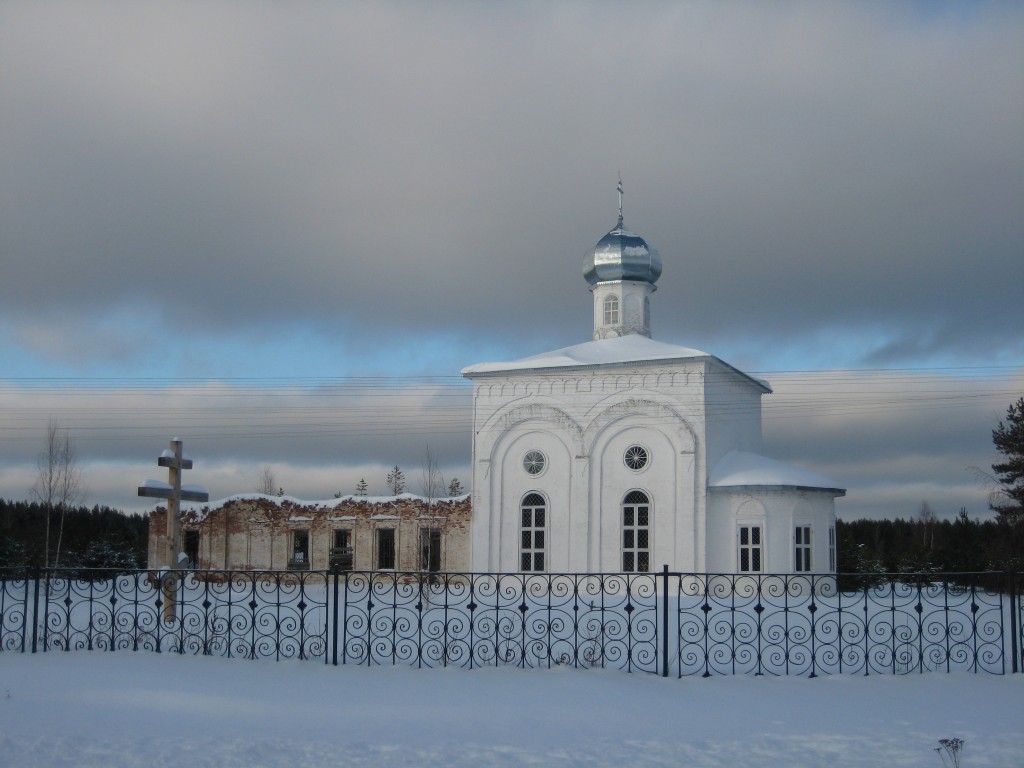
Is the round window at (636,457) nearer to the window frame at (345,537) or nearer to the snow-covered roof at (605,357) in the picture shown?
the snow-covered roof at (605,357)

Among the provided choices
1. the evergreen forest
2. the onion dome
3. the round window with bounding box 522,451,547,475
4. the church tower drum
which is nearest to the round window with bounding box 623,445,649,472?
the round window with bounding box 522,451,547,475

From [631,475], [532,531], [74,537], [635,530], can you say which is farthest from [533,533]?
[74,537]

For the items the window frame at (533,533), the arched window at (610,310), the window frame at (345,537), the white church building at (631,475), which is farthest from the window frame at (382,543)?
the arched window at (610,310)

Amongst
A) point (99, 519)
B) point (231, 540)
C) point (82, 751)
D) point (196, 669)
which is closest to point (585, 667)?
point (196, 669)

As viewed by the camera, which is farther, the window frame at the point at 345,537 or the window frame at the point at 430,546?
the window frame at the point at 345,537

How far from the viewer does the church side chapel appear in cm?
2119

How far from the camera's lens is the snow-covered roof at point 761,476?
20.9m

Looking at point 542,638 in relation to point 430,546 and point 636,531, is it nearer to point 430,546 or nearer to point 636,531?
point 636,531

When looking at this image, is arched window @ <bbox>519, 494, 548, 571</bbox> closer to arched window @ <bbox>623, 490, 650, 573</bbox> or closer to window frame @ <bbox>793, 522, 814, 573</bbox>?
arched window @ <bbox>623, 490, 650, 573</bbox>

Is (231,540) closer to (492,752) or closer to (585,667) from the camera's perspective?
(585,667)

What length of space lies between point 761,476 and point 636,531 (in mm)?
2854

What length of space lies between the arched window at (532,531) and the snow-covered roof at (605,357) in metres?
2.90

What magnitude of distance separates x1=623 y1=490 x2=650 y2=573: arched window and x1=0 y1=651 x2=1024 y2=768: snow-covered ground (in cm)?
1217

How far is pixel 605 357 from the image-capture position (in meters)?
22.5
